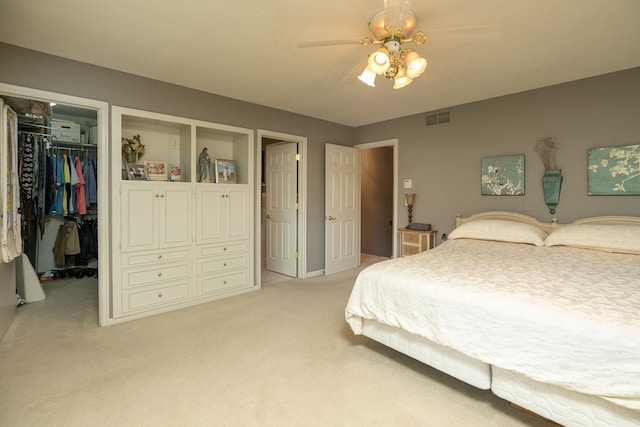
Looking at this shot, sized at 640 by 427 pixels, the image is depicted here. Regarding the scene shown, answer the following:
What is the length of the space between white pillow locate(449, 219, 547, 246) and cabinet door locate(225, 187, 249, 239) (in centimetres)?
261

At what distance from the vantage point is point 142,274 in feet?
10.2

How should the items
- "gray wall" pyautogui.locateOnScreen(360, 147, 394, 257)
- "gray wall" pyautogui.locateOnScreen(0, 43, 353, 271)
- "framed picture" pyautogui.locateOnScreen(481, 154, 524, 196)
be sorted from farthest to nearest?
"gray wall" pyautogui.locateOnScreen(360, 147, 394, 257) → "framed picture" pyautogui.locateOnScreen(481, 154, 524, 196) → "gray wall" pyautogui.locateOnScreen(0, 43, 353, 271)

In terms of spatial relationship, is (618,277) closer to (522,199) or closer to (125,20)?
(522,199)

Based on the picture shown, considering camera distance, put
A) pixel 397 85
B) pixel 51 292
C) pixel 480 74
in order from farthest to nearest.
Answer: pixel 51 292 < pixel 480 74 < pixel 397 85

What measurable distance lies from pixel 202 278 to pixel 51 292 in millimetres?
2045

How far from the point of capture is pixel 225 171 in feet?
12.6

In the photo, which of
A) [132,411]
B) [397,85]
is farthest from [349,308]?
[397,85]

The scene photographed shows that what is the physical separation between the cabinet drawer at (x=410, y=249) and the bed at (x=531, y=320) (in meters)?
1.44

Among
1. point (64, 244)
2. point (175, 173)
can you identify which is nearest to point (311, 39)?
point (175, 173)

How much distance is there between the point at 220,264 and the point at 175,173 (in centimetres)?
120

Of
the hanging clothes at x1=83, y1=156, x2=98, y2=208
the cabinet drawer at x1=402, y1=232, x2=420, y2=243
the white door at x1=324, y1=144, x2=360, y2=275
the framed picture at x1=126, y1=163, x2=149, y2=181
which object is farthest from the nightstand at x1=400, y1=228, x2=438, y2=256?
the hanging clothes at x1=83, y1=156, x2=98, y2=208

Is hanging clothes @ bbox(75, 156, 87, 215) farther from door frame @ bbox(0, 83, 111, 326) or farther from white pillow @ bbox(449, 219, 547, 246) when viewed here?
white pillow @ bbox(449, 219, 547, 246)

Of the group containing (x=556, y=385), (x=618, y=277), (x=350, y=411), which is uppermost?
(x=618, y=277)

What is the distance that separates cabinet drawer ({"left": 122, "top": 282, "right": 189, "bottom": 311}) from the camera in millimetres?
3037
